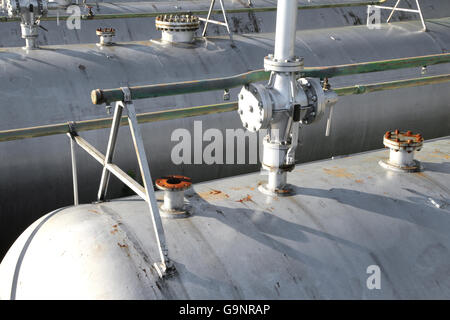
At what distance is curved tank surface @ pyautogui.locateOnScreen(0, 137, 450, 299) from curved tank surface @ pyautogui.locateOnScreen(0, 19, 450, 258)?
247cm

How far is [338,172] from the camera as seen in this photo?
5.25m

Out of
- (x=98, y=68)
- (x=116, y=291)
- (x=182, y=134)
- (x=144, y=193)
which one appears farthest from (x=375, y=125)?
(x=116, y=291)

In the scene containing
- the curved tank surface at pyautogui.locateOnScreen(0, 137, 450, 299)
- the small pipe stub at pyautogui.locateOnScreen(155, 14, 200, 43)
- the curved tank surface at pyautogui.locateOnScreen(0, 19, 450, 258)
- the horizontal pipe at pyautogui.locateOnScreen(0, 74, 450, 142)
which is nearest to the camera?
the curved tank surface at pyautogui.locateOnScreen(0, 137, 450, 299)

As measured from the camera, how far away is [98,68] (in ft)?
25.3

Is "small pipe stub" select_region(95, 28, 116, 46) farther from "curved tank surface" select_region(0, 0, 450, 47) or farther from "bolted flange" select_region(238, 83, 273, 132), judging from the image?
"bolted flange" select_region(238, 83, 273, 132)

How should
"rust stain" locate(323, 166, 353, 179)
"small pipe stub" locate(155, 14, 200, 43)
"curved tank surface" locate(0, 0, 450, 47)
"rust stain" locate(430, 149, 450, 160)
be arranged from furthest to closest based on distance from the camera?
"curved tank surface" locate(0, 0, 450, 47) → "small pipe stub" locate(155, 14, 200, 43) → "rust stain" locate(430, 149, 450, 160) → "rust stain" locate(323, 166, 353, 179)

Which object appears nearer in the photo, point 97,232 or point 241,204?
point 97,232

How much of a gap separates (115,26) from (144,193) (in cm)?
998

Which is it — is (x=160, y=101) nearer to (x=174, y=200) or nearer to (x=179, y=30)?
(x=179, y=30)

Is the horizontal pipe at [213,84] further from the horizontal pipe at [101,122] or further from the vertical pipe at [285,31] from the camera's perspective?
the horizontal pipe at [101,122]

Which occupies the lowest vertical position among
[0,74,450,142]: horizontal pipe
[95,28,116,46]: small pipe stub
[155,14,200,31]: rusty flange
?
[0,74,450,142]: horizontal pipe

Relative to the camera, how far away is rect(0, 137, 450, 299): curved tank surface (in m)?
3.73

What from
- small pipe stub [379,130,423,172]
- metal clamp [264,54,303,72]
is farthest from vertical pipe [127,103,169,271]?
small pipe stub [379,130,423,172]
